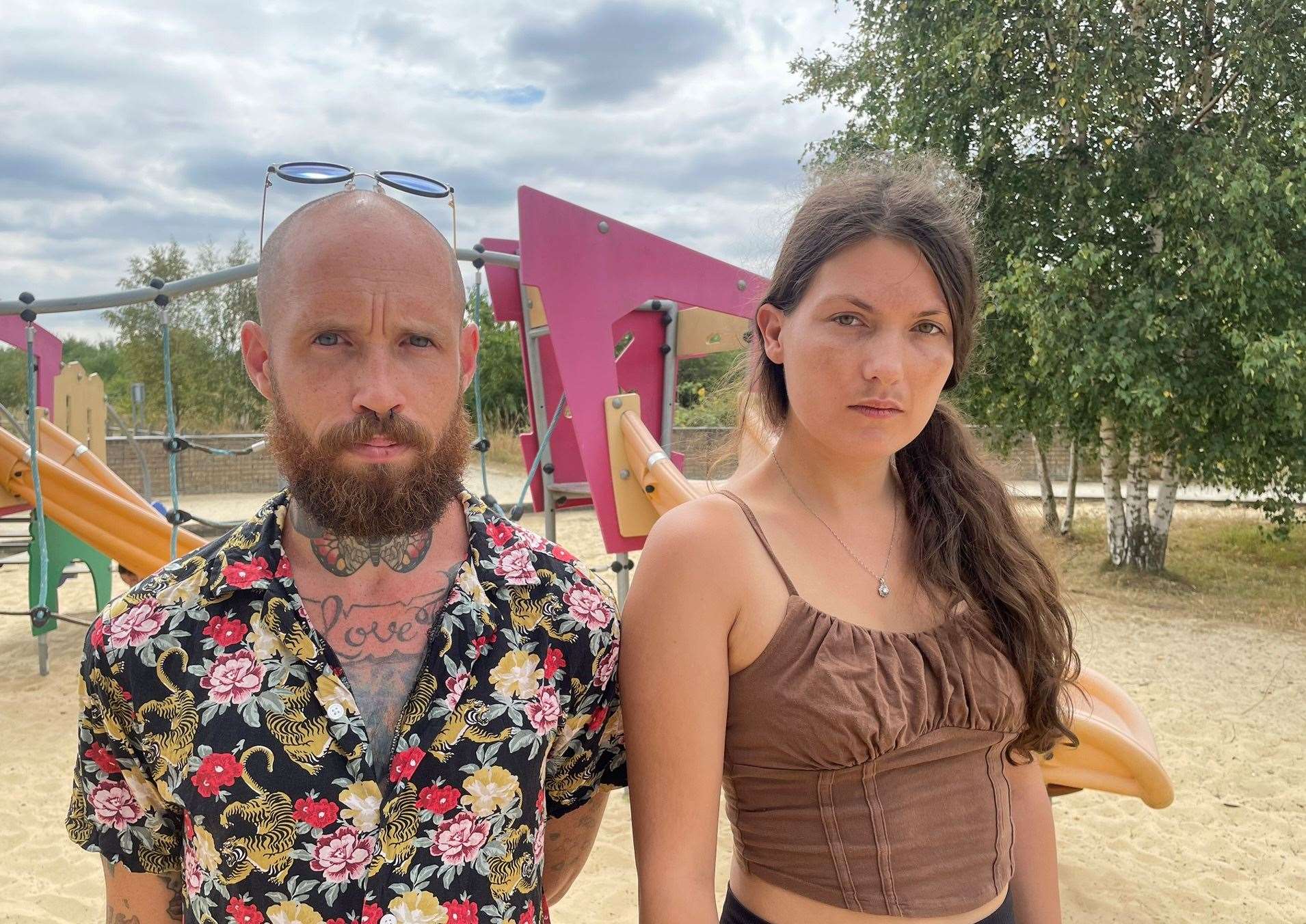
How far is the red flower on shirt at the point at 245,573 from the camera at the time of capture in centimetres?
103

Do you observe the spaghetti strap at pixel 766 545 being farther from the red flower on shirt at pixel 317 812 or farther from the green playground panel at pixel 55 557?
the green playground panel at pixel 55 557

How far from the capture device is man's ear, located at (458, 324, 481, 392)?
1.15 meters

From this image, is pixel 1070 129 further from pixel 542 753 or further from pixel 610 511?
pixel 542 753

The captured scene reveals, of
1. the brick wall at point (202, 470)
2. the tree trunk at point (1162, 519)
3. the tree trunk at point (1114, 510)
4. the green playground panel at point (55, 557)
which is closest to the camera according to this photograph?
the green playground panel at point (55, 557)

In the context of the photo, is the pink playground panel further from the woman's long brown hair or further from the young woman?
the young woman

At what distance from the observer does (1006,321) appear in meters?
7.84

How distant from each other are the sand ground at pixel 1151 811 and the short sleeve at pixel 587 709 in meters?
2.01

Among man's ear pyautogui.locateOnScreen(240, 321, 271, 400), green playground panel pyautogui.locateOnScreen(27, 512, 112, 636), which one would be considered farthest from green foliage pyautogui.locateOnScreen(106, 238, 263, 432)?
man's ear pyautogui.locateOnScreen(240, 321, 271, 400)

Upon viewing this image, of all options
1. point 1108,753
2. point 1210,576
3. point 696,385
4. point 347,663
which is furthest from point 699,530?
point 696,385

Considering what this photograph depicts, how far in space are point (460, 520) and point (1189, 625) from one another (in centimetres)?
759

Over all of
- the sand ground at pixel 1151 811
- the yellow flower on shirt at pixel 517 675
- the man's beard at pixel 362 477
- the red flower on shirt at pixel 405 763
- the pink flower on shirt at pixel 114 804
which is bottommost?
the sand ground at pixel 1151 811

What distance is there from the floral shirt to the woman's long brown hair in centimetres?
57

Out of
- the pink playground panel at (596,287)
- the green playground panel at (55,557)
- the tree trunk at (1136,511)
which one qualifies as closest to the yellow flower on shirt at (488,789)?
the pink playground panel at (596,287)

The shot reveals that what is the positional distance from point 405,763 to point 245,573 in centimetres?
28
